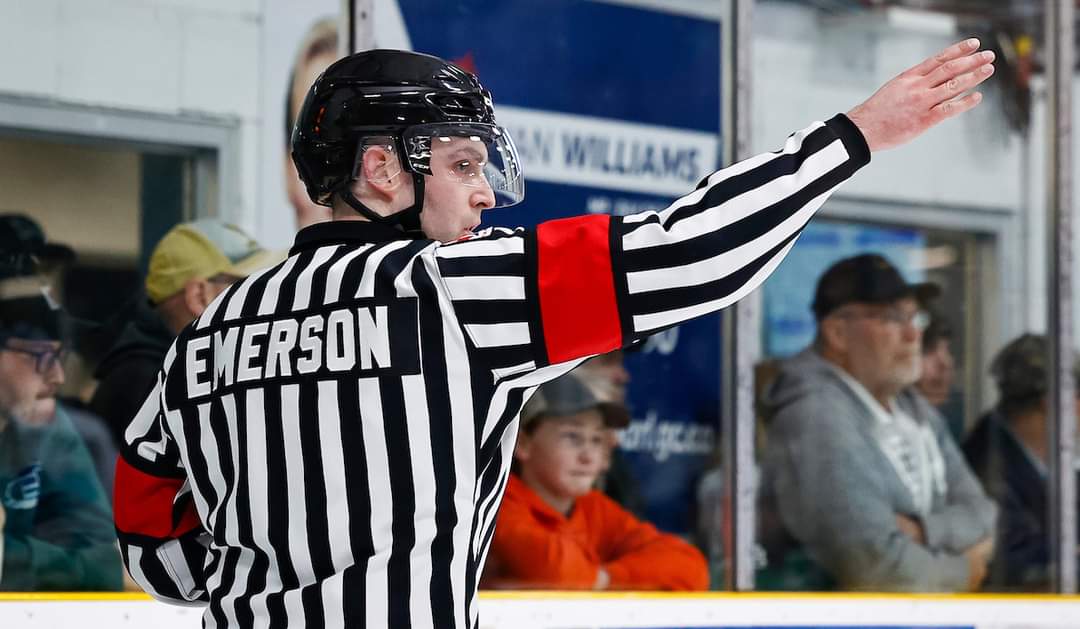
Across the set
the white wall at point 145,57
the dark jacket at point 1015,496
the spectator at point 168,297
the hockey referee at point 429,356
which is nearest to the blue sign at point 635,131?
the white wall at point 145,57

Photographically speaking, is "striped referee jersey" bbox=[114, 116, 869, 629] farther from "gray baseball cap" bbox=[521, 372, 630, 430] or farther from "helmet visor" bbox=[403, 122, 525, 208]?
"gray baseball cap" bbox=[521, 372, 630, 430]

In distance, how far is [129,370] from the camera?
2719 mm

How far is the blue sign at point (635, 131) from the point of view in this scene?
3281 mm

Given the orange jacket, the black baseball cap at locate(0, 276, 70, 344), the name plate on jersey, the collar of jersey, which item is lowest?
the orange jacket

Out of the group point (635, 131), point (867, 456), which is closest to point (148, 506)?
point (635, 131)

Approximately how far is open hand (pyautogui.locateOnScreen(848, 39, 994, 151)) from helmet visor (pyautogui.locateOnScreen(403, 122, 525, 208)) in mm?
367

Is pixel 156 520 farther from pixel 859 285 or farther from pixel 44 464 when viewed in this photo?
pixel 859 285

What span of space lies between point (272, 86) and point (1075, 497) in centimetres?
222

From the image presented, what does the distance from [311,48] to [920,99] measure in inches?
72.4

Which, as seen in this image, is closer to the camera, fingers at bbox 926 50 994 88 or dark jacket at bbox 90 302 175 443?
fingers at bbox 926 50 994 88

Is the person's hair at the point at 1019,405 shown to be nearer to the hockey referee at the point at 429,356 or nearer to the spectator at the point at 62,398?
the spectator at the point at 62,398

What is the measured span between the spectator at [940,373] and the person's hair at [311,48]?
A: 5.44 ft

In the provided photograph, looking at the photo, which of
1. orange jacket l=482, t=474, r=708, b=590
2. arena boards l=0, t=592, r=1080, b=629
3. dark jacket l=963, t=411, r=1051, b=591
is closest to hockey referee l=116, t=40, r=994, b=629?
arena boards l=0, t=592, r=1080, b=629

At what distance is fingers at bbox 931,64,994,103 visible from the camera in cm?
132
